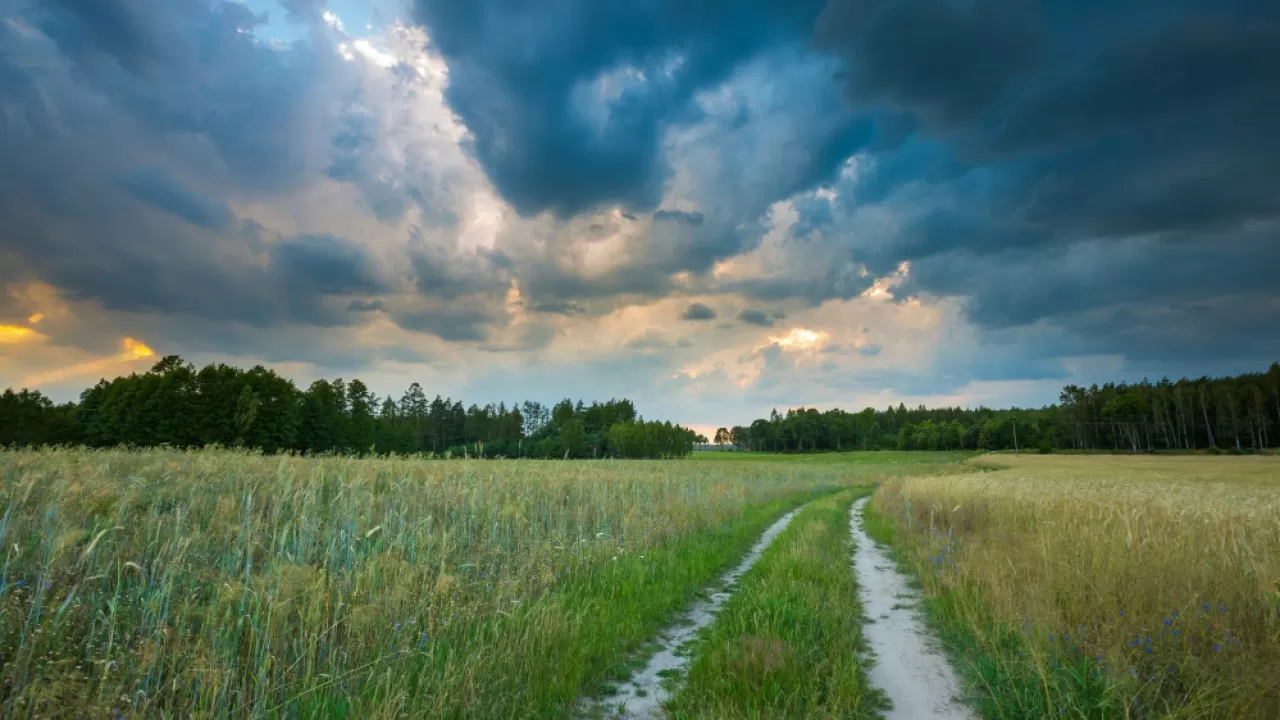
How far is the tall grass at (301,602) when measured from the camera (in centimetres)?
393

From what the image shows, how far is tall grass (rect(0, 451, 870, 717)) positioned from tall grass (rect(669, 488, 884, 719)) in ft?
3.85

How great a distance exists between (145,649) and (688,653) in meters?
5.32

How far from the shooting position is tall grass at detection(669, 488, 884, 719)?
192 inches

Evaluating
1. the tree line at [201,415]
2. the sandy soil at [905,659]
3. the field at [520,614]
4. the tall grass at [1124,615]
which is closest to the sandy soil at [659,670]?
the field at [520,614]

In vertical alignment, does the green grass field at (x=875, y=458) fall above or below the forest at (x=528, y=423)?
below

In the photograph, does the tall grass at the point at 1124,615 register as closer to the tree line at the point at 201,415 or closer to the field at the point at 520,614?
the field at the point at 520,614

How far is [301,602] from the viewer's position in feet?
17.1

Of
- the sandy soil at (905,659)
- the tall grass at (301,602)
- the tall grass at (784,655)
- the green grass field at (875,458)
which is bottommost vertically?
the green grass field at (875,458)

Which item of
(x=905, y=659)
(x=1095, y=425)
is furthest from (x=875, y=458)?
(x=905, y=659)

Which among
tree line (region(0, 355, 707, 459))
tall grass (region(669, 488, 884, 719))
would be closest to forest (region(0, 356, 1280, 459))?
tree line (region(0, 355, 707, 459))

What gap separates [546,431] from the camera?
13612 cm

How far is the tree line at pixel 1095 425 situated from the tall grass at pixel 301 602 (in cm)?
11478

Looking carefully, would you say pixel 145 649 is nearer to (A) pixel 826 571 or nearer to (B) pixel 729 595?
(B) pixel 729 595

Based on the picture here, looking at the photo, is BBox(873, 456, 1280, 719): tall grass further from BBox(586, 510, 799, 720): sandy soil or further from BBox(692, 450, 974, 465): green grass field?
BBox(692, 450, 974, 465): green grass field
